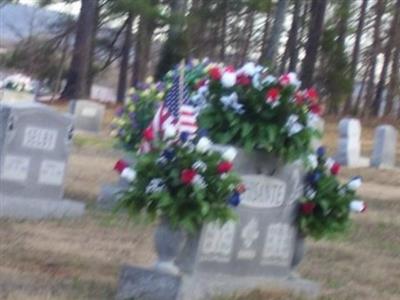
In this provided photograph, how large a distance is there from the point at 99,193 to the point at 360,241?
3411 mm

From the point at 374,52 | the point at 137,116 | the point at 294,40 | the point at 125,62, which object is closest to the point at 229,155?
the point at 137,116

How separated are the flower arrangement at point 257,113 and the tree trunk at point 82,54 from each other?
33091 millimetres

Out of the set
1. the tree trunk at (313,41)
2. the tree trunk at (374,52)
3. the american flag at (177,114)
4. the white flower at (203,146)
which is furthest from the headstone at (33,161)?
the tree trunk at (374,52)

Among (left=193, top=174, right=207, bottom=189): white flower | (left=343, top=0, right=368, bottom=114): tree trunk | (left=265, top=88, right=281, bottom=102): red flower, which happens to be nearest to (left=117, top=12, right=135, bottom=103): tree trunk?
(left=343, top=0, right=368, bottom=114): tree trunk

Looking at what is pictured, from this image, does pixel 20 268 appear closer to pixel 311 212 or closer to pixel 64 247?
pixel 64 247

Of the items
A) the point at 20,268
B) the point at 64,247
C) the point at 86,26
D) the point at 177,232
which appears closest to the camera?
the point at 177,232

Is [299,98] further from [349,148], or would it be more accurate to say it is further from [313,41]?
[313,41]

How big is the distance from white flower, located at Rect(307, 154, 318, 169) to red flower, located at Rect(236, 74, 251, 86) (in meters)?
0.75

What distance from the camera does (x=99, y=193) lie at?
50.8 feet

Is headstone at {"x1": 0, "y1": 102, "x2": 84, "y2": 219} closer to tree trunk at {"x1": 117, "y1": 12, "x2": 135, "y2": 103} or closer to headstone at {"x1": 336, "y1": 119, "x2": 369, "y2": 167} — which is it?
headstone at {"x1": 336, "y1": 119, "x2": 369, "y2": 167}

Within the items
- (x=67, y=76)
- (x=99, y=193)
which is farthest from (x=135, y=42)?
(x=99, y=193)

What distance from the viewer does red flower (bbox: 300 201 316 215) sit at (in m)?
9.53

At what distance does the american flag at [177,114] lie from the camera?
28.9ft

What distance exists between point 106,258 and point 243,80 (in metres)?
2.53
